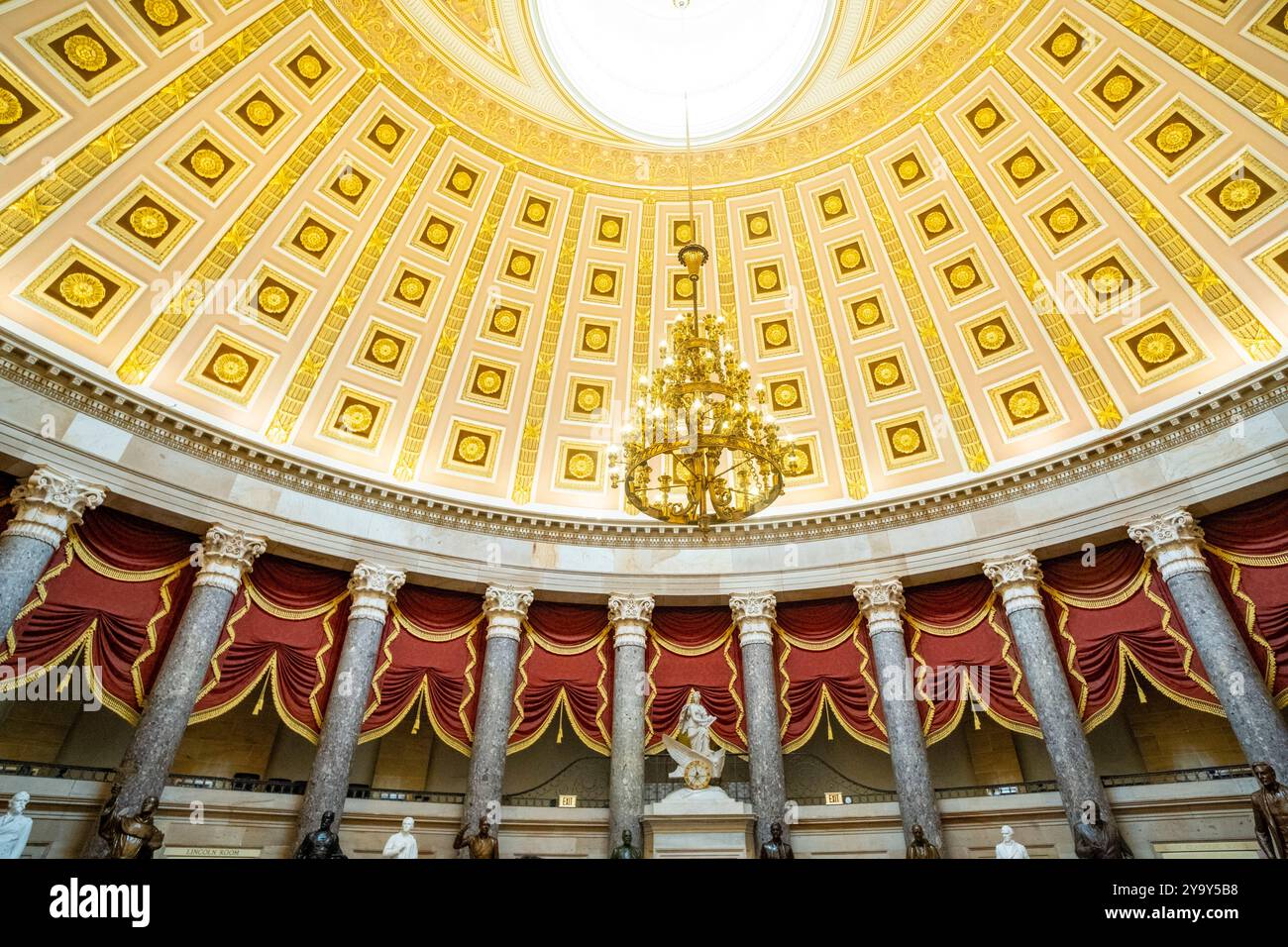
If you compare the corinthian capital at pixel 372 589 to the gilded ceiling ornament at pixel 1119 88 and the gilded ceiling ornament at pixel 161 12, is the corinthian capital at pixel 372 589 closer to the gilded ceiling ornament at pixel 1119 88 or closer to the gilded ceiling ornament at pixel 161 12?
the gilded ceiling ornament at pixel 161 12

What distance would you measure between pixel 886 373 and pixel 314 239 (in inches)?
482

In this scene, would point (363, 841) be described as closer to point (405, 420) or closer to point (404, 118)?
point (405, 420)

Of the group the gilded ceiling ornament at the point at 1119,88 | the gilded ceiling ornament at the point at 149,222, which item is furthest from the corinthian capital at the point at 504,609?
the gilded ceiling ornament at the point at 1119,88

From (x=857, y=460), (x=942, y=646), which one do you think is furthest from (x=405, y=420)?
(x=942, y=646)

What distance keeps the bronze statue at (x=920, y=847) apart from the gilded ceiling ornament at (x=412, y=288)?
13.6 meters

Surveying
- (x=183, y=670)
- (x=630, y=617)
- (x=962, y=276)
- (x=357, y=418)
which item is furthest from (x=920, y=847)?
(x=357, y=418)

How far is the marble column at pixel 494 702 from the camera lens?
11.5 metres

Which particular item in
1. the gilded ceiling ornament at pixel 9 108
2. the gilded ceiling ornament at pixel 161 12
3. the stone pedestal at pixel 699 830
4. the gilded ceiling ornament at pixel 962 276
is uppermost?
the gilded ceiling ornament at pixel 962 276

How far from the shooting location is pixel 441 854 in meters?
11.4

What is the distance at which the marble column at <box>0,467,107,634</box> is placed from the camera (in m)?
9.60

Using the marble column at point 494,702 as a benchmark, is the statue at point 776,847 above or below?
below

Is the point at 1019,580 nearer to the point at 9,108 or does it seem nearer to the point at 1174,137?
the point at 1174,137

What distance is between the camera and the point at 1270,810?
320 inches
